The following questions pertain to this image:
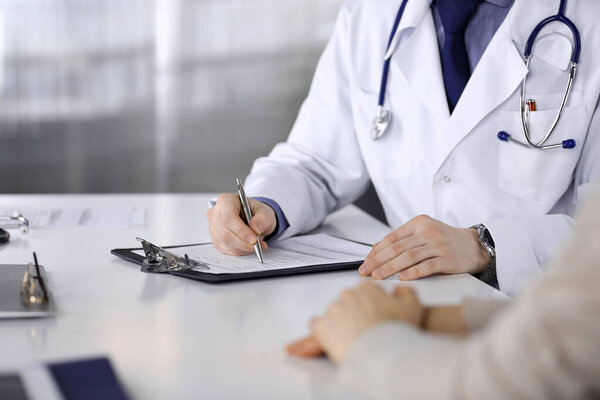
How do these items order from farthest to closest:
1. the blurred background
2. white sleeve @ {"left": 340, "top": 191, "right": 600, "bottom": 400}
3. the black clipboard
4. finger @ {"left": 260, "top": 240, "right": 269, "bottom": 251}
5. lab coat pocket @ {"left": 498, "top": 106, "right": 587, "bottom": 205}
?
the blurred background
lab coat pocket @ {"left": 498, "top": 106, "right": 587, "bottom": 205}
finger @ {"left": 260, "top": 240, "right": 269, "bottom": 251}
the black clipboard
white sleeve @ {"left": 340, "top": 191, "right": 600, "bottom": 400}

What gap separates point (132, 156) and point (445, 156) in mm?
2598

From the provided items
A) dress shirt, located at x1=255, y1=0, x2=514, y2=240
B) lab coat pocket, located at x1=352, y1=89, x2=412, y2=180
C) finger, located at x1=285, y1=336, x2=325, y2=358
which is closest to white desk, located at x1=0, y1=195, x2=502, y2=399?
finger, located at x1=285, y1=336, x2=325, y2=358

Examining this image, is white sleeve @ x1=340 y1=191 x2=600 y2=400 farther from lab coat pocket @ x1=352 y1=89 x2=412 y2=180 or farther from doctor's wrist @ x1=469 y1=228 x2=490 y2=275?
lab coat pocket @ x1=352 y1=89 x2=412 y2=180

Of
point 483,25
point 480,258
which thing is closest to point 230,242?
Result: point 480,258

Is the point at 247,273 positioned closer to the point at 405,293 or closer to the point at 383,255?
the point at 383,255

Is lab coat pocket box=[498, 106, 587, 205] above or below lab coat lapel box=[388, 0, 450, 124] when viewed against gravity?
below

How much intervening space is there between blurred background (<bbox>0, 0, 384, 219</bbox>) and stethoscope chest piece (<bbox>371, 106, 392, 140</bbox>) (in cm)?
231

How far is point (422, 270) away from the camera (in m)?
1.06

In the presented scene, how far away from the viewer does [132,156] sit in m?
3.72

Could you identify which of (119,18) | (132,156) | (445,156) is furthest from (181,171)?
(445,156)

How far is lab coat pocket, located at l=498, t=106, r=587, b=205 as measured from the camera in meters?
1.36

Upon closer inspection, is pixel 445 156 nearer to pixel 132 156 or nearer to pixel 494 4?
pixel 494 4

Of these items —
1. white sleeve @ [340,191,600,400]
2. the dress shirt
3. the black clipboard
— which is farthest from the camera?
the dress shirt

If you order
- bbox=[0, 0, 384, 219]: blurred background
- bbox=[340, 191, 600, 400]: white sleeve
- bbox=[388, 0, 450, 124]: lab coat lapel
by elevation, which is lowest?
bbox=[0, 0, 384, 219]: blurred background
